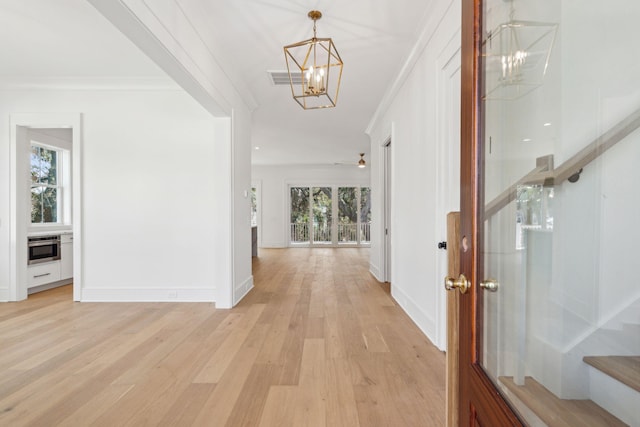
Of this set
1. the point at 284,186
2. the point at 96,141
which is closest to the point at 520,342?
the point at 96,141

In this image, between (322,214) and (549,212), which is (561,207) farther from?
(322,214)

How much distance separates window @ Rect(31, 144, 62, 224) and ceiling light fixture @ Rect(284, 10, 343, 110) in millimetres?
4094

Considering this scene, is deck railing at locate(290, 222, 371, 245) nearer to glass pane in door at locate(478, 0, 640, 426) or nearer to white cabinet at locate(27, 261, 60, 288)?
white cabinet at locate(27, 261, 60, 288)

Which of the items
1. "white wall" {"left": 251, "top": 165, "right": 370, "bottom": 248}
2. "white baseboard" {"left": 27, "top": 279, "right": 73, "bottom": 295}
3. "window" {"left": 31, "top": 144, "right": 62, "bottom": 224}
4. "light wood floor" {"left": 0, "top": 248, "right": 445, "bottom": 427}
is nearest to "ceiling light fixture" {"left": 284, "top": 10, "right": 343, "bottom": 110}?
"light wood floor" {"left": 0, "top": 248, "right": 445, "bottom": 427}

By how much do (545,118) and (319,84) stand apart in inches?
73.9

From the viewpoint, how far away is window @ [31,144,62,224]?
15.5 feet

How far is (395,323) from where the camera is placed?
10.2 feet

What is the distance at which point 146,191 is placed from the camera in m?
3.88

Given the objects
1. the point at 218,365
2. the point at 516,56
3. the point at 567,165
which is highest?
the point at 516,56

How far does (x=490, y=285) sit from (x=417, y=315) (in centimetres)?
228

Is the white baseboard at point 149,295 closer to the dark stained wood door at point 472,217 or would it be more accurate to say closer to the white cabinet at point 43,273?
the white cabinet at point 43,273

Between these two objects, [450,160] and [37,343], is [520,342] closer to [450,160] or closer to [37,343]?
[450,160]

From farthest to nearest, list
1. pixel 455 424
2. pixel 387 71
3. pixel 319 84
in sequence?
1. pixel 387 71
2. pixel 319 84
3. pixel 455 424

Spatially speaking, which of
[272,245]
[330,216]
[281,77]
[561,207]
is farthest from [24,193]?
[330,216]
